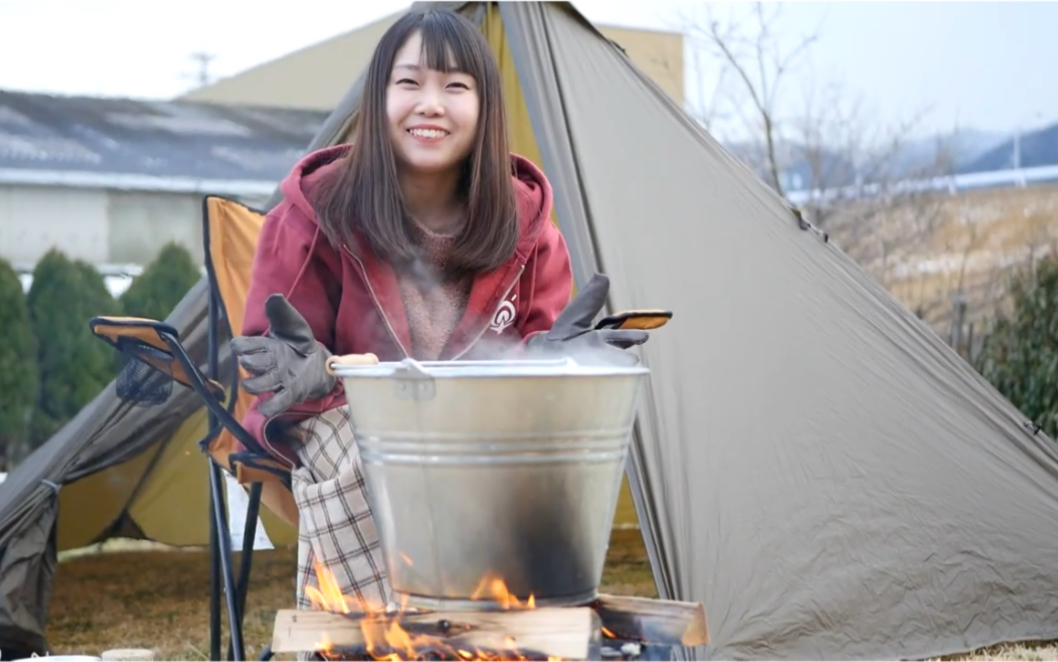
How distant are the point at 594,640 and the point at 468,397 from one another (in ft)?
1.16

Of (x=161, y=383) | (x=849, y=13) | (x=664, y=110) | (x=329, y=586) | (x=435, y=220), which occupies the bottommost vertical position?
(x=329, y=586)


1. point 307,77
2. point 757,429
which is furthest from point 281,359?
point 307,77

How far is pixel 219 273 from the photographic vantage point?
340 centimetres

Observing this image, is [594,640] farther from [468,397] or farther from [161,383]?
[161,383]

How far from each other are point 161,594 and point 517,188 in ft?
8.50

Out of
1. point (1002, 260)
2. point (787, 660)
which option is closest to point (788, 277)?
Answer: point (787, 660)

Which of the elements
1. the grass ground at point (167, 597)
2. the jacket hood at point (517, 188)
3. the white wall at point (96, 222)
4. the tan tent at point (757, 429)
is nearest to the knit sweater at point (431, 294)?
the jacket hood at point (517, 188)

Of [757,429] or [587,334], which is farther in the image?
[757,429]

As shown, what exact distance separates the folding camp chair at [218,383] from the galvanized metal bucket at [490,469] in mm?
705

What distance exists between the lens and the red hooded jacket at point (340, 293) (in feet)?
7.43

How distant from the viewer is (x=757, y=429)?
320 centimetres

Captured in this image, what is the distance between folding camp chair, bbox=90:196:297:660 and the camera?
97.6 inches

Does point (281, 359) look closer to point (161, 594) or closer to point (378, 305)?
point (378, 305)

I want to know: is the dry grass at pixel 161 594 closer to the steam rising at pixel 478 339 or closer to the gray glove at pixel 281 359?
the steam rising at pixel 478 339
